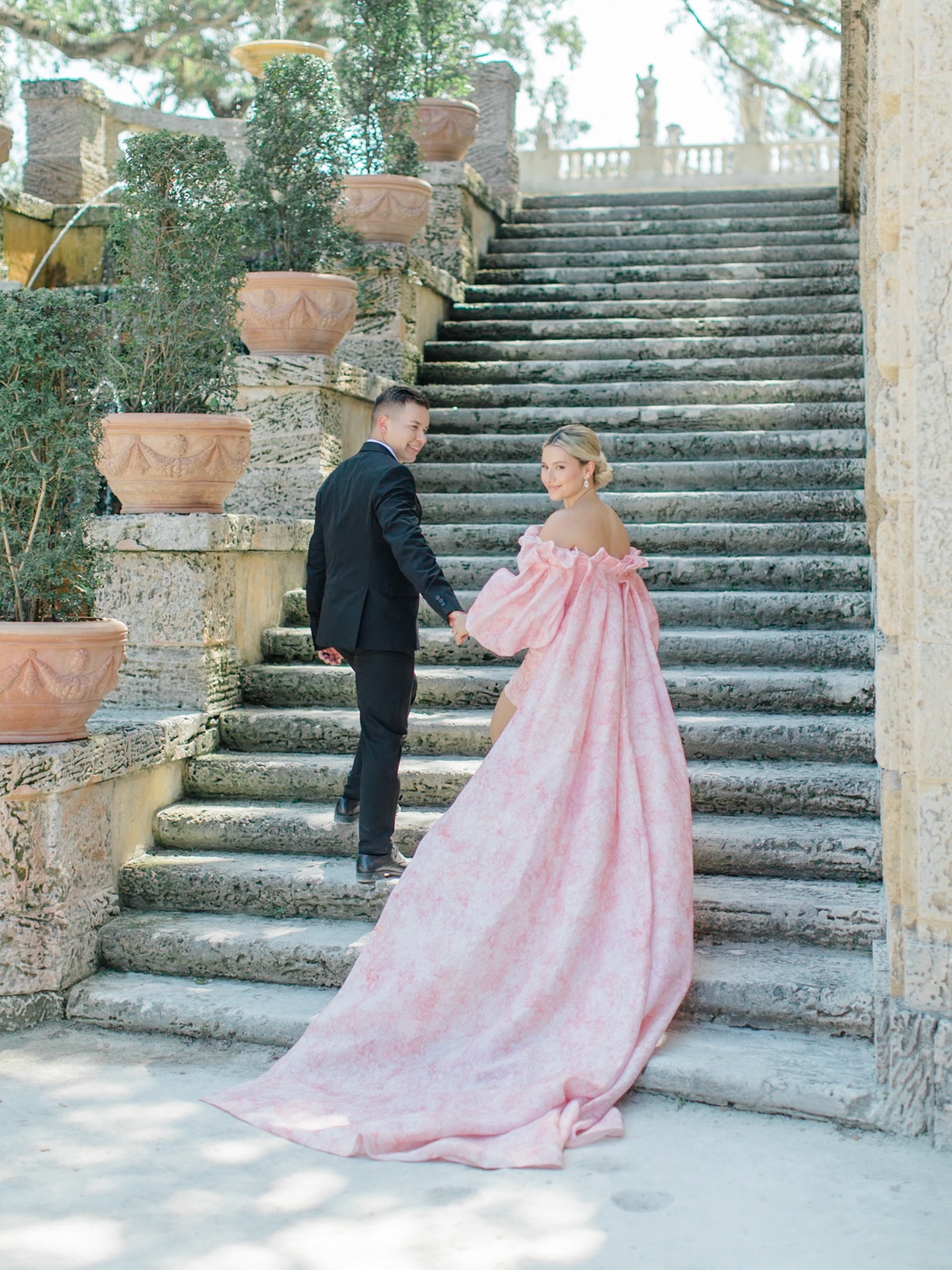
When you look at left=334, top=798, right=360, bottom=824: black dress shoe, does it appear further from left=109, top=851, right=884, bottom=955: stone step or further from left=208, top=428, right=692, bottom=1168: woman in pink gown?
left=208, top=428, right=692, bottom=1168: woman in pink gown

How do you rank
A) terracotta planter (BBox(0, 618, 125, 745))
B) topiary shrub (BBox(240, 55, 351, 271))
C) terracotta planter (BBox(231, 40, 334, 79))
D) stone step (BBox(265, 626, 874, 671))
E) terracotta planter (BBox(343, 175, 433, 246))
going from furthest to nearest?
terracotta planter (BBox(231, 40, 334, 79)), terracotta planter (BBox(343, 175, 433, 246)), topiary shrub (BBox(240, 55, 351, 271)), stone step (BBox(265, 626, 874, 671)), terracotta planter (BBox(0, 618, 125, 745))

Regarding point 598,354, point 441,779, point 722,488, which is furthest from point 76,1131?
point 598,354

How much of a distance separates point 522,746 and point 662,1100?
3.45 feet

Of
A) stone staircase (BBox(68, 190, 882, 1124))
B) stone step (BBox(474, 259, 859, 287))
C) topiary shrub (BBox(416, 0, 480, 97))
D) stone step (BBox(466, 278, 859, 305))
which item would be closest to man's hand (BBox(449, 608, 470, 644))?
stone staircase (BBox(68, 190, 882, 1124))

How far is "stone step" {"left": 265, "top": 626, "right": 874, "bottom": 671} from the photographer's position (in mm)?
5543

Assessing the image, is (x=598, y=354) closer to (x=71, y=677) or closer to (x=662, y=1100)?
(x=71, y=677)

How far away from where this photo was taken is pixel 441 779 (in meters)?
5.07

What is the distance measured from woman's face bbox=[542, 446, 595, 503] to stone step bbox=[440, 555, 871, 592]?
5.67ft

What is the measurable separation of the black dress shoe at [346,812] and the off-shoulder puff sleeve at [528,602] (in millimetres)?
969

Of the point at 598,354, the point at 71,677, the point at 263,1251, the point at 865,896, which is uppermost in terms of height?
the point at 598,354

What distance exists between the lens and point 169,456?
5141mm

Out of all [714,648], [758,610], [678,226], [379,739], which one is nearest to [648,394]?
[758,610]

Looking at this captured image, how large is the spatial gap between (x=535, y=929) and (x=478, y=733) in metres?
1.49

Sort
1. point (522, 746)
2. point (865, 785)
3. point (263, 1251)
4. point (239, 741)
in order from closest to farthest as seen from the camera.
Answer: point (263, 1251), point (522, 746), point (865, 785), point (239, 741)
